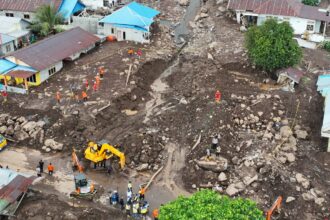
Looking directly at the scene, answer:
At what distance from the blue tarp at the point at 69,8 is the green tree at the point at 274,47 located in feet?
70.6

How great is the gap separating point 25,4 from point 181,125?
2711 cm

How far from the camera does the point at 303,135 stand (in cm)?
3350

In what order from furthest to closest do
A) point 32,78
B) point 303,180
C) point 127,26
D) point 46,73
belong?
point 127,26 < point 46,73 < point 32,78 < point 303,180

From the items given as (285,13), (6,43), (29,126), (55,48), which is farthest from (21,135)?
(285,13)

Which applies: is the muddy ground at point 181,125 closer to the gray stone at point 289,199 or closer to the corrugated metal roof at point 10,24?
the gray stone at point 289,199

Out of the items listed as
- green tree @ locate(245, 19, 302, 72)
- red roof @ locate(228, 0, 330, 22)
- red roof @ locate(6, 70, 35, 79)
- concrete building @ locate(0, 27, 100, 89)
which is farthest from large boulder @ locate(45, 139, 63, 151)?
red roof @ locate(228, 0, 330, 22)

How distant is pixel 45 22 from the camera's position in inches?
1907

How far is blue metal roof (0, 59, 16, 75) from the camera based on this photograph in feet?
130

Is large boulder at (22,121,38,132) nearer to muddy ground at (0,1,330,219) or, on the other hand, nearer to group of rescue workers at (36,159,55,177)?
muddy ground at (0,1,330,219)

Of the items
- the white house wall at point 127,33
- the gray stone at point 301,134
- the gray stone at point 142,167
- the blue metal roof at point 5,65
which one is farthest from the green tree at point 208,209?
the white house wall at point 127,33

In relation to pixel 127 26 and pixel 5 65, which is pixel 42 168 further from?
pixel 127 26

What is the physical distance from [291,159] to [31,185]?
1726 centimetres

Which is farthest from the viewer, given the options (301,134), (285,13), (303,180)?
(285,13)

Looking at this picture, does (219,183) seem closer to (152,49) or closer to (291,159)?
(291,159)
